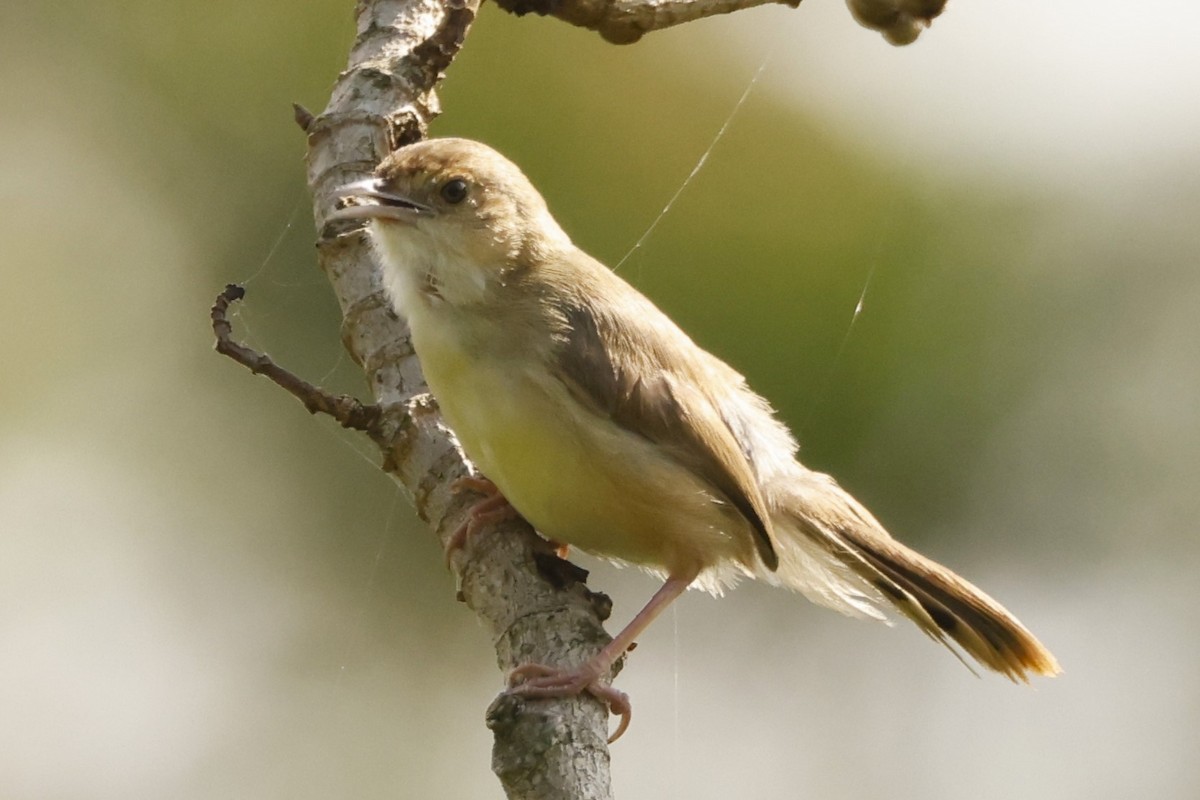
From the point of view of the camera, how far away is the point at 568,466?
3.35m

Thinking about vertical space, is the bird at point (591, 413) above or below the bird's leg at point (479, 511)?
above

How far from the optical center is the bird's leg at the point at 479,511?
3.36 metres

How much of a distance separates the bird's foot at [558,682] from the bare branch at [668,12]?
1.96 metres

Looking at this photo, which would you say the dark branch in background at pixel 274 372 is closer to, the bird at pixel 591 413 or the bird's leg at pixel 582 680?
the bird at pixel 591 413

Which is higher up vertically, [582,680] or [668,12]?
[668,12]

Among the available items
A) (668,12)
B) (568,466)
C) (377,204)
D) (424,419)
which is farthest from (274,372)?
(668,12)

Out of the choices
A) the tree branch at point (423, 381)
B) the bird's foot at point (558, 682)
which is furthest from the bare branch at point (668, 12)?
the bird's foot at point (558, 682)

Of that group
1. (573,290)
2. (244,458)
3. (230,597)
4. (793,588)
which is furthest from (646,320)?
(230,597)

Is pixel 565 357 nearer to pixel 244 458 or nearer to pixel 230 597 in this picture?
pixel 244 458

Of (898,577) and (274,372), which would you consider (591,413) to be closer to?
(274,372)

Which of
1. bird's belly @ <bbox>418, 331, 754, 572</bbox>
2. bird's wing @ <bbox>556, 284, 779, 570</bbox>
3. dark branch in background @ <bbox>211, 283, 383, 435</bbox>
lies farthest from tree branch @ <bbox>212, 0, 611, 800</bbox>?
bird's wing @ <bbox>556, 284, 779, 570</bbox>

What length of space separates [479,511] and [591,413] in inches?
14.0

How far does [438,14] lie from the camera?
413 cm

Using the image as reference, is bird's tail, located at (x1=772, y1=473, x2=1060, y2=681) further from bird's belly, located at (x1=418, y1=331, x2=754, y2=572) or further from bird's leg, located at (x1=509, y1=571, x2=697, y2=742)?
bird's leg, located at (x1=509, y1=571, x2=697, y2=742)
